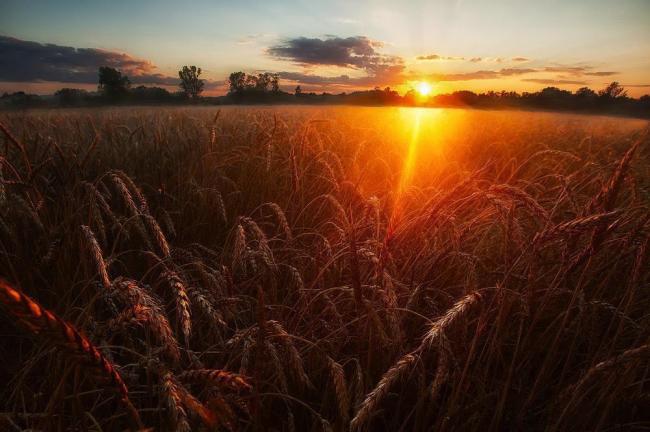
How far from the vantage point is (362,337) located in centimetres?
136

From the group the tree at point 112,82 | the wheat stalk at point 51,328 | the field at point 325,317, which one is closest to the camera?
the wheat stalk at point 51,328

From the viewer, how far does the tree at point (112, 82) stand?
153 ft

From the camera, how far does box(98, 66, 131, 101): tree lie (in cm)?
4659

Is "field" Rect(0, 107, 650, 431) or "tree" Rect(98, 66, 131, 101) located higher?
"tree" Rect(98, 66, 131, 101)

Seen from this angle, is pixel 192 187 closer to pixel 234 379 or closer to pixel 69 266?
pixel 69 266

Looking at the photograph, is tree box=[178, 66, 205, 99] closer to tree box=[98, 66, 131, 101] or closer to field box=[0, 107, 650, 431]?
tree box=[98, 66, 131, 101]

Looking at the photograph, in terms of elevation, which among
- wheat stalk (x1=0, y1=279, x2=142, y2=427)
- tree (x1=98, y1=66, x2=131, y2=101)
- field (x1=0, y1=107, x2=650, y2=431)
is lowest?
field (x1=0, y1=107, x2=650, y2=431)


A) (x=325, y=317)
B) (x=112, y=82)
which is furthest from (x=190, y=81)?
(x=325, y=317)

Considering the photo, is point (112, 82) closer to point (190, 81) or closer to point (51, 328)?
point (190, 81)

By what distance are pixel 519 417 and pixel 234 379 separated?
3.85ft

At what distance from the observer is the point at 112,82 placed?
161 feet

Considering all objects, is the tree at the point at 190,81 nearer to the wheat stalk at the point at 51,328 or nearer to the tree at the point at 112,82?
the tree at the point at 112,82

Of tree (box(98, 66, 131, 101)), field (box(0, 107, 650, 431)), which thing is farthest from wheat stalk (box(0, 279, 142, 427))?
tree (box(98, 66, 131, 101))

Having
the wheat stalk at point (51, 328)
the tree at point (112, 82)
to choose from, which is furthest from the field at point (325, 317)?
the tree at point (112, 82)
